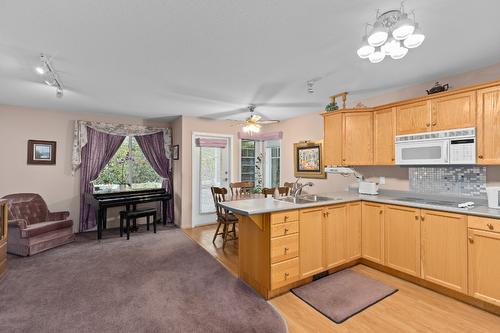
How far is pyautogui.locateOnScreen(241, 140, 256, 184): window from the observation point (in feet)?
19.0

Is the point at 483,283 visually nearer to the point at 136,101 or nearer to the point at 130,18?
the point at 130,18

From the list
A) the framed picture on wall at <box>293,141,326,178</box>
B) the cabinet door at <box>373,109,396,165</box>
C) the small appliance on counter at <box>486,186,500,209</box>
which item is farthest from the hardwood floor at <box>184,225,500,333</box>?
the framed picture on wall at <box>293,141,326,178</box>

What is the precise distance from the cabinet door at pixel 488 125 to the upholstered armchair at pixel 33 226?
579 cm

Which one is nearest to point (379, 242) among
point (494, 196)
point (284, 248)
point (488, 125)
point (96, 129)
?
point (494, 196)

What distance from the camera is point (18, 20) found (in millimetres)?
1730

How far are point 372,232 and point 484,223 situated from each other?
109 cm

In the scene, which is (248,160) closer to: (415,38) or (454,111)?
(454,111)

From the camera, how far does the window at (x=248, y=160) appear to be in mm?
5789

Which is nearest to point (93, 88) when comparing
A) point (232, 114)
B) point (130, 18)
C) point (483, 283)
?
point (130, 18)

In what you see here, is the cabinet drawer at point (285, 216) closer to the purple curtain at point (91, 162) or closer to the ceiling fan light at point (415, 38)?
the ceiling fan light at point (415, 38)

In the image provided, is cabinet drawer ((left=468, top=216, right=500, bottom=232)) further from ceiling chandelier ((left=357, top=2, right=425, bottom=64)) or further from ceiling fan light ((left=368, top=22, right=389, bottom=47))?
ceiling fan light ((left=368, top=22, right=389, bottom=47))

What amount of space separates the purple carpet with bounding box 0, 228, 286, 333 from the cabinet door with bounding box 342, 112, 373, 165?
2.24 m

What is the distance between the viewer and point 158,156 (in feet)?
17.6

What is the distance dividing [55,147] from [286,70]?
15.0 ft
